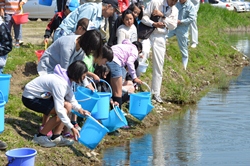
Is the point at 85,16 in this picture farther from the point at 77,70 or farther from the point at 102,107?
the point at 77,70

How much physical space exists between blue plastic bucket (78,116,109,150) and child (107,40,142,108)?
1510 millimetres

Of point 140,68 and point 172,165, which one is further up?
point 140,68

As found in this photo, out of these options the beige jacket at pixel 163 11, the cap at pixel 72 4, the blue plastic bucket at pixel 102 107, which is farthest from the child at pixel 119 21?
the blue plastic bucket at pixel 102 107

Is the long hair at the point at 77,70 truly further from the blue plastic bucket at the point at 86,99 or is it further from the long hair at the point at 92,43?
the blue plastic bucket at the point at 86,99

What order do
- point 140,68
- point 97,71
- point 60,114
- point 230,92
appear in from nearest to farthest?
point 60,114, point 97,71, point 140,68, point 230,92

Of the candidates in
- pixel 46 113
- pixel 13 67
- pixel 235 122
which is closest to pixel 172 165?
pixel 46 113

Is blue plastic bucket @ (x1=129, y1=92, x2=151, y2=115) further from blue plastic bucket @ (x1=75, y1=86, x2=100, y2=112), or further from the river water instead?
blue plastic bucket @ (x1=75, y1=86, x2=100, y2=112)

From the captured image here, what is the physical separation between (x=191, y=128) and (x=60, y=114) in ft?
10.8

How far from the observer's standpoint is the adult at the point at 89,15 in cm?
820

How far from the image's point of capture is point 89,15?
820 cm

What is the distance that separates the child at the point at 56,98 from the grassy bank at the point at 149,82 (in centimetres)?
15

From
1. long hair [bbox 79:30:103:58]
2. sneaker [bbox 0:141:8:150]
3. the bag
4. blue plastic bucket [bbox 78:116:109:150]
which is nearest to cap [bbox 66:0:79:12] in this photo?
the bag

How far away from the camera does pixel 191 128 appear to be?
9391mm

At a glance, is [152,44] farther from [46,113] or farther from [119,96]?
[46,113]
